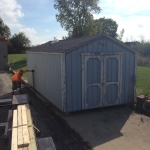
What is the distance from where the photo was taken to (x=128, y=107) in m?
9.59

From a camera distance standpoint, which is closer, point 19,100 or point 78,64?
point 19,100

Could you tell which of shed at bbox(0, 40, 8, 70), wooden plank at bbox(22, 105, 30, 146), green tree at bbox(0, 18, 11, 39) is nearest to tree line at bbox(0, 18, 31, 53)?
green tree at bbox(0, 18, 11, 39)

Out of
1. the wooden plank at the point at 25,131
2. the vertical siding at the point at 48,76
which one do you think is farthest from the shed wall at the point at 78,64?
the wooden plank at the point at 25,131

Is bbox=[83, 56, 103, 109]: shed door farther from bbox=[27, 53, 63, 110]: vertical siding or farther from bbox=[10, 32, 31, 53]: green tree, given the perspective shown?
bbox=[10, 32, 31, 53]: green tree

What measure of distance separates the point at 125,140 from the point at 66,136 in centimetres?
180

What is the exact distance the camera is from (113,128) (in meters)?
7.20

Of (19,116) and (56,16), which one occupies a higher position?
(56,16)

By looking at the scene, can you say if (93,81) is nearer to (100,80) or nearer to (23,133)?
(100,80)

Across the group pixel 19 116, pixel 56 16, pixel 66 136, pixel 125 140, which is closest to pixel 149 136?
pixel 125 140

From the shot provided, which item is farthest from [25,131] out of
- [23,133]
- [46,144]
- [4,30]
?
[4,30]

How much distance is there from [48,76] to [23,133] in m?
6.02

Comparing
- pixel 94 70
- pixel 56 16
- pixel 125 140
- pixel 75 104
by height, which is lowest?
pixel 125 140

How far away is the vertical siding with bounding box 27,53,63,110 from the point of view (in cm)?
884

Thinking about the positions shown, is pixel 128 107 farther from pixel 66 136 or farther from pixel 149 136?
pixel 66 136
